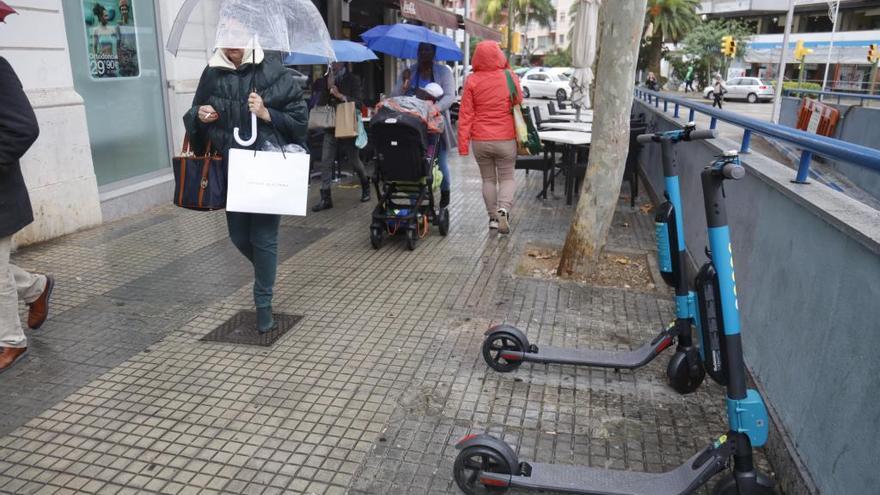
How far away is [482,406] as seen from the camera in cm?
364

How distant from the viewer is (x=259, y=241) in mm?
4250

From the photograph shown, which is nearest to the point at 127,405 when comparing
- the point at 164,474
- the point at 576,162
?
the point at 164,474

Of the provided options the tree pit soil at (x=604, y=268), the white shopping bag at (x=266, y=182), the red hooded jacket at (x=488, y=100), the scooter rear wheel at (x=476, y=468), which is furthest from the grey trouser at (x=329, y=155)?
the scooter rear wheel at (x=476, y=468)

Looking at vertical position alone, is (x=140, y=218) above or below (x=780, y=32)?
below

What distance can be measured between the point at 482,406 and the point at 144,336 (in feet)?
8.00

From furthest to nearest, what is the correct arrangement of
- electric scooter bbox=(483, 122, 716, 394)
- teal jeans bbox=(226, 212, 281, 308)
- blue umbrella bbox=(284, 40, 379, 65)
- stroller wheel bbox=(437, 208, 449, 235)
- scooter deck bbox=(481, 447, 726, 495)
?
1. blue umbrella bbox=(284, 40, 379, 65)
2. stroller wheel bbox=(437, 208, 449, 235)
3. teal jeans bbox=(226, 212, 281, 308)
4. electric scooter bbox=(483, 122, 716, 394)
5. scooter deck bbox=(481, 447, 726, 495)

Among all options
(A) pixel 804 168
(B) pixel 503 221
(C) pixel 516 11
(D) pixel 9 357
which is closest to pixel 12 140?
(D) pixel 9 357

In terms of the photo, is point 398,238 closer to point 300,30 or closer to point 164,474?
point 300,30

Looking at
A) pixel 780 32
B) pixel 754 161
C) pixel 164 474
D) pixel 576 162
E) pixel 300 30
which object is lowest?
pixel 164 474

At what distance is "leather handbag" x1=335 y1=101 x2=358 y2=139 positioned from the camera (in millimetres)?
8086

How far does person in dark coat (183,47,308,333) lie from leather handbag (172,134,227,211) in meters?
0.12

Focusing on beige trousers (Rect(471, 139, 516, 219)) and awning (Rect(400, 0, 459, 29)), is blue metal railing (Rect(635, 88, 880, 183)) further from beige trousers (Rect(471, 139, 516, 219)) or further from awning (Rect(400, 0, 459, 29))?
awning (Rect(400, 0, 459, 29))

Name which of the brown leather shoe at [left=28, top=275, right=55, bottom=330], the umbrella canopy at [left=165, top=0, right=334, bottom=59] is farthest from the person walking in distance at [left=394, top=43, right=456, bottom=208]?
the brown leather shoe at [left=28, top=275, right=55, bottom=330]

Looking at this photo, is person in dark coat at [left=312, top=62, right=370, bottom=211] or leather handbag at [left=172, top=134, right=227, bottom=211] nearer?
leather handbag at [left=172, top=134, right=227, bottom=211]
